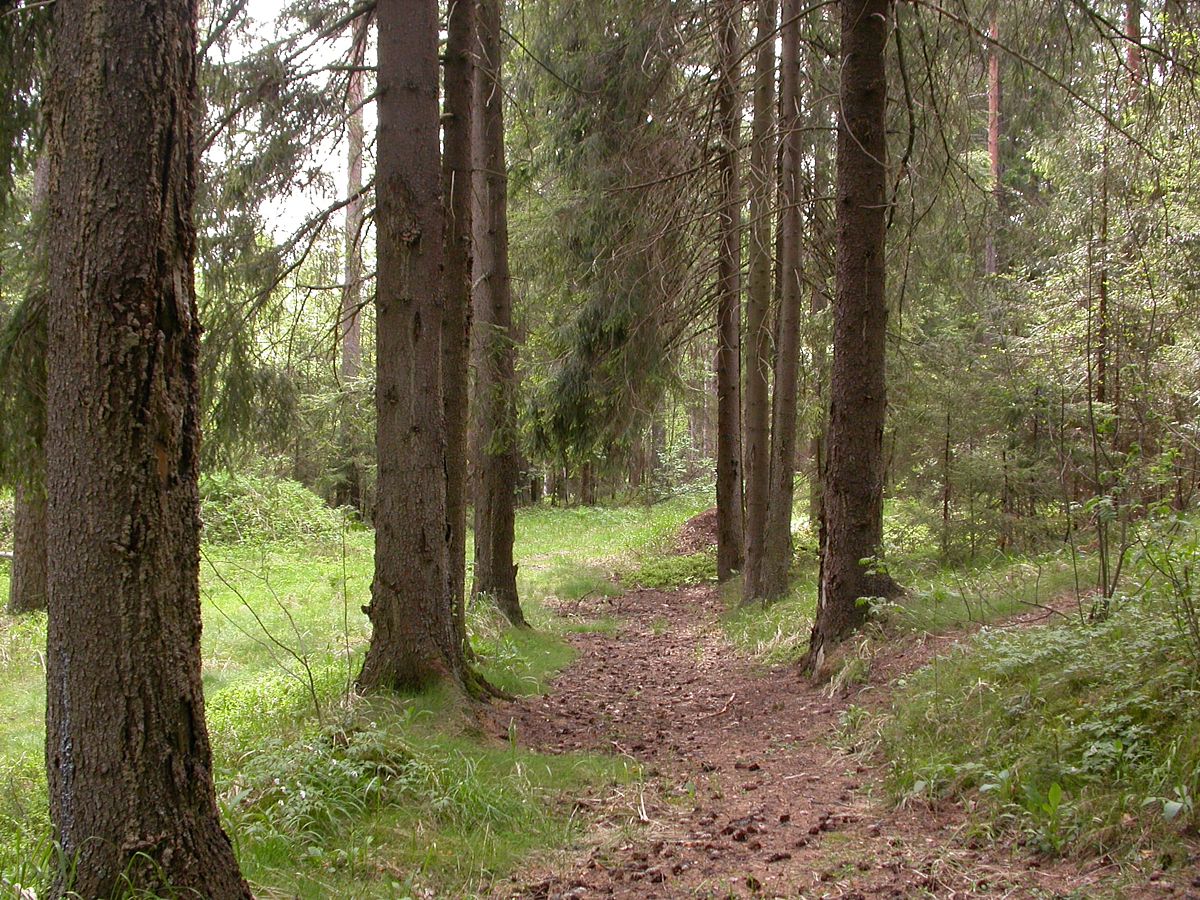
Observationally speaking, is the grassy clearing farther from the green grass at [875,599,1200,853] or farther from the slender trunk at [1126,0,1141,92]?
the slender trunk at [1126,0,1141,92]

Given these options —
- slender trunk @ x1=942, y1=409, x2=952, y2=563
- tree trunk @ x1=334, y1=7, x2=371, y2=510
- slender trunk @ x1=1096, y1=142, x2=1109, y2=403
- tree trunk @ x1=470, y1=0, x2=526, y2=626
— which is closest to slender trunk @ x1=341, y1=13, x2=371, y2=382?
tree trunk @ x1=334, y1=7, x2=371, y2=510

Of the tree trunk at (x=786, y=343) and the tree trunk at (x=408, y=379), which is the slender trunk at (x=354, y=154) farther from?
the tree trunk at (x=786, y=343)

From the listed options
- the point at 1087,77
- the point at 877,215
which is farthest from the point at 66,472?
the point at 1087,77

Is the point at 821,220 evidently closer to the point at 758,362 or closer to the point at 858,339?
the point at 758,362

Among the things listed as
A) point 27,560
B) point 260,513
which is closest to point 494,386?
point 27,560

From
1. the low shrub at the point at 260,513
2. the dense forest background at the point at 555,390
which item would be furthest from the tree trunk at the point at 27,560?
the low shrub at the point at 260,513

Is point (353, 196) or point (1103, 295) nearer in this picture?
point (353, 196)

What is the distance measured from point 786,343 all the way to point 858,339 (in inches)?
128

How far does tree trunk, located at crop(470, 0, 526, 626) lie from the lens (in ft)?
32.4

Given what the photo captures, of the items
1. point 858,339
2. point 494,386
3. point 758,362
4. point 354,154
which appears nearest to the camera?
point 858,339

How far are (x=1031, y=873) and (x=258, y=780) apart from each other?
11.6ft

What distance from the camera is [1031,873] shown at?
3.45 m

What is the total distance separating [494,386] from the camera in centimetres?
1002

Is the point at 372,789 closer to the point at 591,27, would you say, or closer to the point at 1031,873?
the point at 1031,873
